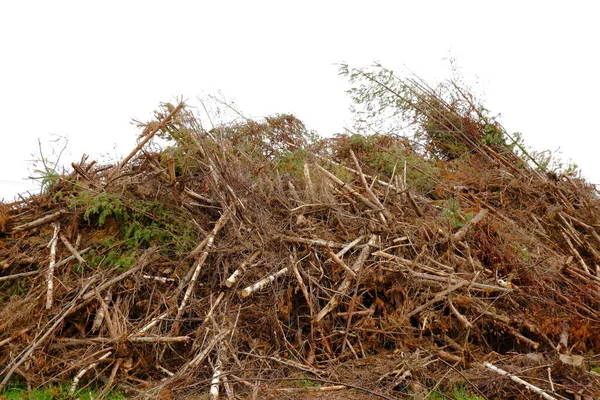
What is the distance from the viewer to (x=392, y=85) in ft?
33.6

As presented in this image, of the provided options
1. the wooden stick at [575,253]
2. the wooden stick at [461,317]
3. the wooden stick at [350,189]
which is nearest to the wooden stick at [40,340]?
the wooden stick at [350,189]

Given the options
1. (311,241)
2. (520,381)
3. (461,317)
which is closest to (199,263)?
(311,241)

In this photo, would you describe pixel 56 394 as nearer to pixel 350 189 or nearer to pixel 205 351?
pixel 205 351

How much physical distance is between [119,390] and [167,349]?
575mm

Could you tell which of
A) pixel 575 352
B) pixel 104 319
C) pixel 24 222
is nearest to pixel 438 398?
pixel 575 352

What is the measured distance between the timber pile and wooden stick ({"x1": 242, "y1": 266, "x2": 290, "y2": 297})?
0.02 m

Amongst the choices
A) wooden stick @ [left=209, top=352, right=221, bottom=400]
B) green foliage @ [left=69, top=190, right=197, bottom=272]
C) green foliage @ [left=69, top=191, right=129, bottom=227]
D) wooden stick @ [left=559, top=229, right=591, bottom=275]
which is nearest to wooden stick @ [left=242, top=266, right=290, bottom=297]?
wooden stick @ [left=209, top=352, right=221, bottom=400]

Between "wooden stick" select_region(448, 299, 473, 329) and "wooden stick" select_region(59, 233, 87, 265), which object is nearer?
"wooden stick" select_region(448, 299, 473, 329)

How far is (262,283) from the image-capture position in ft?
17.5

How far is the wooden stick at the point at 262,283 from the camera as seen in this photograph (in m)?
5.14

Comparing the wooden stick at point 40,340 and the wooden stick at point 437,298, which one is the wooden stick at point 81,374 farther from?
the wooden stick at point 437,298

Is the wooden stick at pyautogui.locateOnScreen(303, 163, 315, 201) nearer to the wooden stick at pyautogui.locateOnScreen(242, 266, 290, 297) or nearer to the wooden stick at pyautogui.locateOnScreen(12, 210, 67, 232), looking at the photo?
the wooden stick at pyautogui.locateOnScreen(242, 266, 290, 297)

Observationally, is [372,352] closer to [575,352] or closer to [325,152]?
[575,352]

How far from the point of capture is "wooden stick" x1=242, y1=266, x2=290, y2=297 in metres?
5.14
